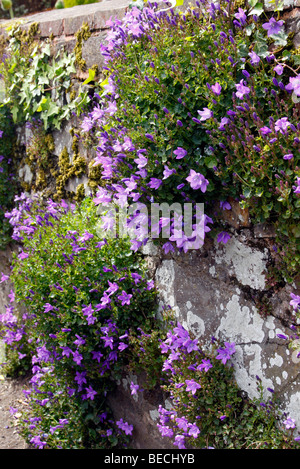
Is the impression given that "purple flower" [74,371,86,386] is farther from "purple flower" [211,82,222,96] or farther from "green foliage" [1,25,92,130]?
"purple flower" [211,82,222,96]

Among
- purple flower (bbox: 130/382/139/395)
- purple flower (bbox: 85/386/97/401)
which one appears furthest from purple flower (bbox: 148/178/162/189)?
purple flower (bbox: 85/386/97/401)

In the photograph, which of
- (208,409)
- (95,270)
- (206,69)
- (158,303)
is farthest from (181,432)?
(206,69)

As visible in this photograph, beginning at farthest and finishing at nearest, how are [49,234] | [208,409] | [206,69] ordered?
[49,234] → [208,409] → [206,69]

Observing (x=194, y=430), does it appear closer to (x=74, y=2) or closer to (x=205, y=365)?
(x=205, y=365)

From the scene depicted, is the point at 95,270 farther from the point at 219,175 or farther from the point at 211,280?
the point at 219,175

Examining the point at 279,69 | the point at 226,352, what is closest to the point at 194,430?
the point at 226,352

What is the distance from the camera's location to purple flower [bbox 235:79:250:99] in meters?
2.03

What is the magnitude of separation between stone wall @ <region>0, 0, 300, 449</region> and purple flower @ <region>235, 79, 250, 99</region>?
29 cm

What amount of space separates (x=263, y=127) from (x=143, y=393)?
6.24 feet

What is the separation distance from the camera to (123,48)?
2689 millimetres

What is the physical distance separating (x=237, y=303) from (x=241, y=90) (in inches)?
42.2

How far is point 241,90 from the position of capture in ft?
6.68

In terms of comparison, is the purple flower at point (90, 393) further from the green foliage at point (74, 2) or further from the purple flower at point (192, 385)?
Answer: the green foliage at point (74, 2)

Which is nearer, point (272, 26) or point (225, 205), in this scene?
point (272, 26)
